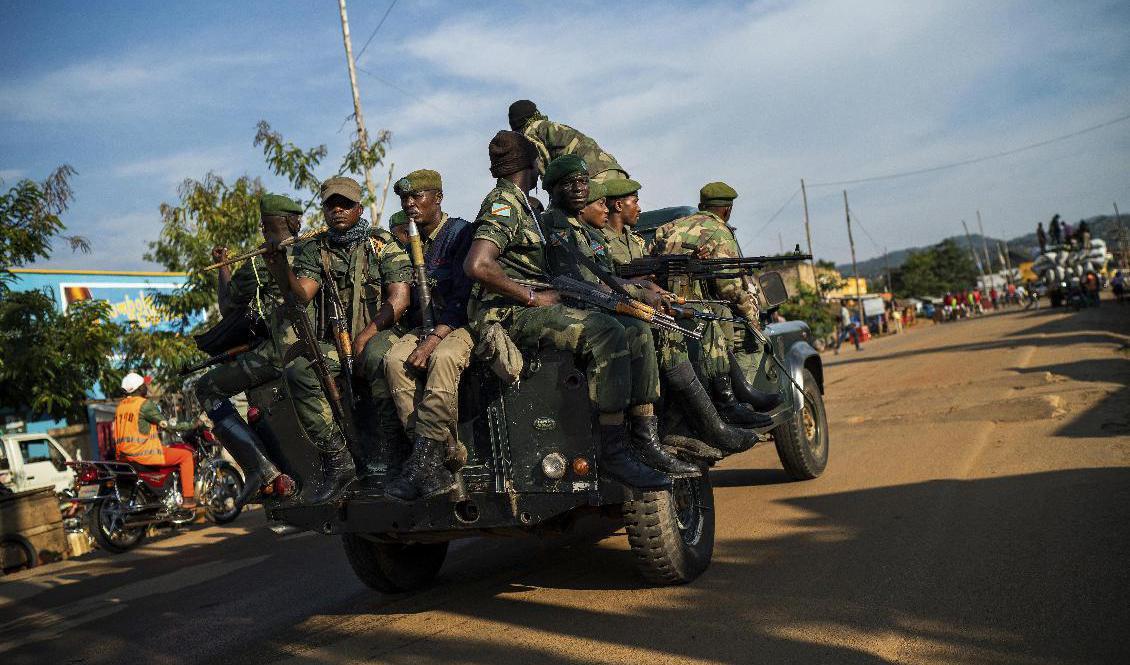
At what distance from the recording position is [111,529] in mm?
10062

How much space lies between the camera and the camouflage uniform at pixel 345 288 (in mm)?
4754

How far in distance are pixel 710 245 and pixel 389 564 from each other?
3.33 meters

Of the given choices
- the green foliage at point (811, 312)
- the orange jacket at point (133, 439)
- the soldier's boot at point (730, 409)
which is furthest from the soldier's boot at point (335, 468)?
the green foliage at point (811, 312)

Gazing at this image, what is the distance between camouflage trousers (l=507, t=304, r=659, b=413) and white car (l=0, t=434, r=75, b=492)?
11978mm

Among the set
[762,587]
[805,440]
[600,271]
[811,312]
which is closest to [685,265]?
[600,271]

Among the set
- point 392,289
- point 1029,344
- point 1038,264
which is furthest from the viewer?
point 1038,264

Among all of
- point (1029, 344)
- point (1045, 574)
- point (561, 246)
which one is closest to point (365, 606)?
point (561, 246)

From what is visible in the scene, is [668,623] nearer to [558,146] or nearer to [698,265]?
[698,265]

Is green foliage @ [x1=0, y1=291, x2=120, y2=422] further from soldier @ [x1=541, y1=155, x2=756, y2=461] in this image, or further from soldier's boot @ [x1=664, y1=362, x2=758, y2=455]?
soldier's boot @ [x1=664, y1=362, x2=758, y2=455]

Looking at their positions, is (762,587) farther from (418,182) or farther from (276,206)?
(276,206)

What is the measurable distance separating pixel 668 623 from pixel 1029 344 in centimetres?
1878

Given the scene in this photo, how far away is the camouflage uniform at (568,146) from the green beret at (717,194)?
2.81 ft

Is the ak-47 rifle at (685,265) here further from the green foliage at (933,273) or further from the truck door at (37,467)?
the green foliage at (933,273)

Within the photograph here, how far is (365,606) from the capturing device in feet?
17.6
